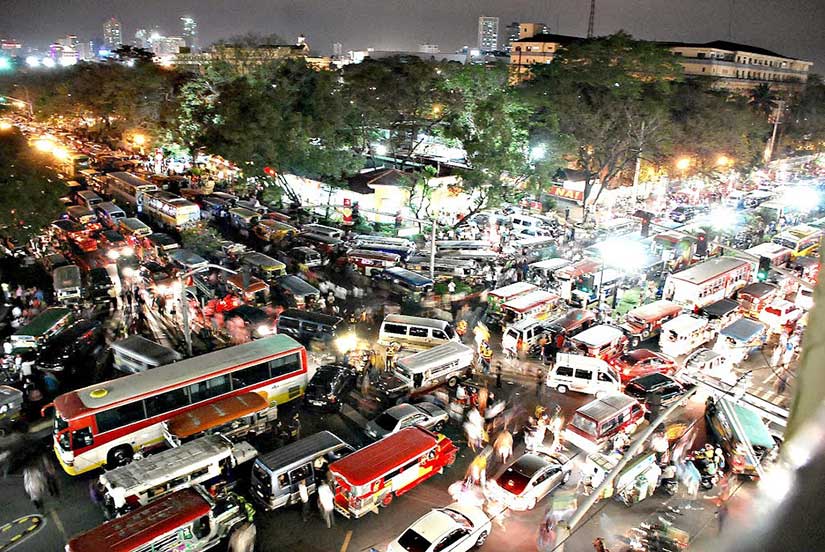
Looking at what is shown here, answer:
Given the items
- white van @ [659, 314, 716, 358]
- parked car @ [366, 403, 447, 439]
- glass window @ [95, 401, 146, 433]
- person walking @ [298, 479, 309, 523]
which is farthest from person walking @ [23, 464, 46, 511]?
white van @ [659, 314, 716, 358]

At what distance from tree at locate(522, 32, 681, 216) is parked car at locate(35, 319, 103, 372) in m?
25.3

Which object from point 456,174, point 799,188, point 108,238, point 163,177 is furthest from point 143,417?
point 799,188

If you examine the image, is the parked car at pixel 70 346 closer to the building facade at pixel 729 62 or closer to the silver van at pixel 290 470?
the silver van at pixel 290 470

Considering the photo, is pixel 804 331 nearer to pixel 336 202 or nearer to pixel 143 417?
pixel 143 417

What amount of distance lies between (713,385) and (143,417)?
39.9ft

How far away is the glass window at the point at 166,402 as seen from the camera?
12.1m

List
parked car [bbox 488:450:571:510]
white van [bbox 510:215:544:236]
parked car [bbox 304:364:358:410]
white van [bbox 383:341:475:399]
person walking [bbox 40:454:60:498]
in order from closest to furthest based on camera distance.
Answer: parked car [bbox 488:450:571:510] → person walking [bbox 40:454:60:498] → parked car [bbox 304:364:358:410] → white van [bbox 383:341:475:399] → white van [bbox 510:215:544:236]

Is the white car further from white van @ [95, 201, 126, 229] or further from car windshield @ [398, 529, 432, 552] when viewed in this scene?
white van @ [95, 201, 126, 229]

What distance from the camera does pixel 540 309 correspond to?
19.7 metres

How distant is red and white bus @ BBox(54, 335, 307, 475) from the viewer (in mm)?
11367

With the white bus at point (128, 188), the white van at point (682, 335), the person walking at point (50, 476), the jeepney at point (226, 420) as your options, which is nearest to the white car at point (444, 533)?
the jeepney at point (226, 420)

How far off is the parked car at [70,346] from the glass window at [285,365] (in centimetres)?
650

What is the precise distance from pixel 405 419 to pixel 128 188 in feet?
97.6

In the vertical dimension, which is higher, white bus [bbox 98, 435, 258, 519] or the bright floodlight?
the bright floodlight
